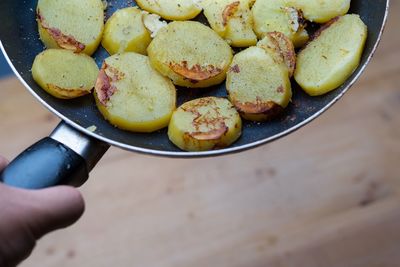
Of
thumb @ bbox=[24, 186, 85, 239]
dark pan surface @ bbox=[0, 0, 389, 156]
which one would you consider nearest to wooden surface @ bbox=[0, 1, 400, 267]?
dark pan surface @ bbox=[0, 0, 389, 156]

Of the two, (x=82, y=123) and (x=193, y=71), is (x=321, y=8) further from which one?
(x=82, y=123)

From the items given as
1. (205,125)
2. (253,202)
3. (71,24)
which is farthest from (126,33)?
(253,202)

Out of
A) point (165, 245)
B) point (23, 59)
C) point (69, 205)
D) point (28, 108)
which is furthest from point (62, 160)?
point (28, 108)

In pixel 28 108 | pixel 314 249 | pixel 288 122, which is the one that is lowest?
pixel 314 249

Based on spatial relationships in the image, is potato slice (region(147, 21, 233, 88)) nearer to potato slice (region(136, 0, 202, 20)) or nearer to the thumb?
potato slice (region(136, 0, 202, 20))

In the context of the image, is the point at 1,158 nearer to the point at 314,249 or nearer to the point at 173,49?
the point at 173,49

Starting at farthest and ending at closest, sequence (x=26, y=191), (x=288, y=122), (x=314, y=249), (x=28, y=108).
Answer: (x=28, y=108)
(x=314, y=249)
(x=288, y=122)
(x=26, y=191)

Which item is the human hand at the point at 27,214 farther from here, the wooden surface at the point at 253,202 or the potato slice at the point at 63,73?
the wooden surface at the point at 253,202
